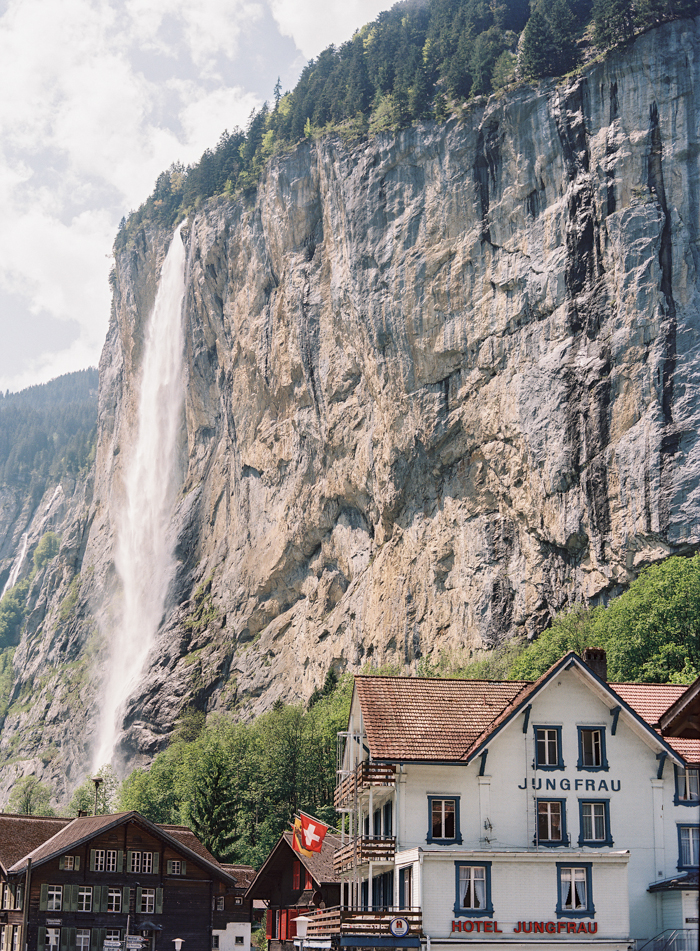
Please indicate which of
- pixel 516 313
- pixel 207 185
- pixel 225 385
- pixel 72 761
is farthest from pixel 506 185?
pixel 72 761

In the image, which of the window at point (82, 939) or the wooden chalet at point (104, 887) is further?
the window at point (82, 939)

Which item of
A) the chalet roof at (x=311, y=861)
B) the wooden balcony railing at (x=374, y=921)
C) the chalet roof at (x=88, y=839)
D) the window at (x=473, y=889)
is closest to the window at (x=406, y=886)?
the wooden balcony railing at (x=374, y=921)

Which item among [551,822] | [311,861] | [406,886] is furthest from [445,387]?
[406,886]

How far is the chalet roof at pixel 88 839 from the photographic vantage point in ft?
172

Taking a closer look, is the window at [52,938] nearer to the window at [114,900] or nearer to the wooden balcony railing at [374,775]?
the window at [114,900]

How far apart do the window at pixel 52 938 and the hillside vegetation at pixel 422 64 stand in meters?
67.9

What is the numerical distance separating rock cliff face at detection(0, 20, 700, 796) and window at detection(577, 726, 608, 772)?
31422 millimetres

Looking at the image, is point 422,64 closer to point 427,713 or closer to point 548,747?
point 427,713

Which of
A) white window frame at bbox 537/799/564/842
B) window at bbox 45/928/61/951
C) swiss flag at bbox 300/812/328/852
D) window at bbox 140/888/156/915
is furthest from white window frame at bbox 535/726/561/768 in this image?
window at bbox 45/928/61/951

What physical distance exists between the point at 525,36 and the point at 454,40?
1202 cm

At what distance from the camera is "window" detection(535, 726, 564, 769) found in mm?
39000

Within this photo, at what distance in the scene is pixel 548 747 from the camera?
39156 millimetres

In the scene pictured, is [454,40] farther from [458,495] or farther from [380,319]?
[458,495]

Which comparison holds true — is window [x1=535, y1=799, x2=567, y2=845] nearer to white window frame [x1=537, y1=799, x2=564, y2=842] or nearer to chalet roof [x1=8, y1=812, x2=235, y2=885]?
white window frame [x1=537, y1=799, x2=564, y2=842]
